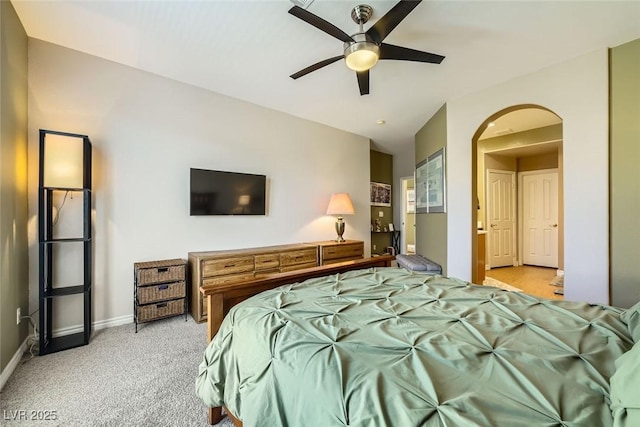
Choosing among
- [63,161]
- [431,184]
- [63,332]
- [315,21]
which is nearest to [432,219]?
[431,184]

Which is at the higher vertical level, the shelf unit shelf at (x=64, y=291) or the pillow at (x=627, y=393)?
the pillow at (x=627, y=393)

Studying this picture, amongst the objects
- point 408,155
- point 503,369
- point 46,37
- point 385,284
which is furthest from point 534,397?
point 408,155

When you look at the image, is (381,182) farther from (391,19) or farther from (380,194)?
(391,19)

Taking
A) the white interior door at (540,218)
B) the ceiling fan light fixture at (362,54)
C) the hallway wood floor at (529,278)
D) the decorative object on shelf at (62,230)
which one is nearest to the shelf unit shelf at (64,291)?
the decorative object on shelf at (62,230)

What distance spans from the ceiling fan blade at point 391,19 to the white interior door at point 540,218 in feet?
19.4

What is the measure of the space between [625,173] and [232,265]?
13.3 feet

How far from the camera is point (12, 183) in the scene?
2.10 meters

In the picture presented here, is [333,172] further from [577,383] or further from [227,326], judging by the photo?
[577,383]

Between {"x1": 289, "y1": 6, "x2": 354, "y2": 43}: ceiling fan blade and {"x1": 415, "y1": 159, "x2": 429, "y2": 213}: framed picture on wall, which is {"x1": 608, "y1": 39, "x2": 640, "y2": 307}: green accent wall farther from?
{"x1": 289, "y1": 6, "x2": 354, "y2": 43}: ceiling fan blade

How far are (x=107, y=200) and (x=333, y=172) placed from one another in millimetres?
3325

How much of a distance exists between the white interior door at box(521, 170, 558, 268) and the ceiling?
391 cm

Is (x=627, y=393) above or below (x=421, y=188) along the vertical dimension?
below

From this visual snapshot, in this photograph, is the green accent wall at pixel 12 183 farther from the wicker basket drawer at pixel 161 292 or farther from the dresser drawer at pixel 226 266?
the dresser drawer at pixel 226 266

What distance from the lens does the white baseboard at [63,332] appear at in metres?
1.89
